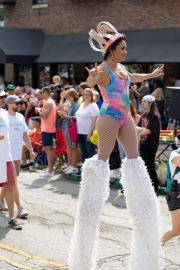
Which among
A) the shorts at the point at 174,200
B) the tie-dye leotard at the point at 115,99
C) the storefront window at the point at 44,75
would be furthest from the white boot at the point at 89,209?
the storefront window at the point at 44,75

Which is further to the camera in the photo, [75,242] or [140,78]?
[140,78]

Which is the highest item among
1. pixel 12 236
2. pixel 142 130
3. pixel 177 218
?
pixel 142 130

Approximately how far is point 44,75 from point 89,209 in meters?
20.8

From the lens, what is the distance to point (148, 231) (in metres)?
5.39

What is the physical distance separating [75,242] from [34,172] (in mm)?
7568

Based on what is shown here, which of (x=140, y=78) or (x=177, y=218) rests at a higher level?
(x=140, y=78)

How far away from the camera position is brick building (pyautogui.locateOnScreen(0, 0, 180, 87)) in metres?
19.6

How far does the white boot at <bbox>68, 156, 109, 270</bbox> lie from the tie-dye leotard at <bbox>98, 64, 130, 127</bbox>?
0.47m

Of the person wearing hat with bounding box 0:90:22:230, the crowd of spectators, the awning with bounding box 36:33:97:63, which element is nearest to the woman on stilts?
the person wearing hat with bounding box 0:90:22:230

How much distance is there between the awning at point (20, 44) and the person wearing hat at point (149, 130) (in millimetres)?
14047

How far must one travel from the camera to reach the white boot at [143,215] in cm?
539

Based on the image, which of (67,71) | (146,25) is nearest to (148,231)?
(146,25)

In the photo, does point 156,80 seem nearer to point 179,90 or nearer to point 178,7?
point 178,7

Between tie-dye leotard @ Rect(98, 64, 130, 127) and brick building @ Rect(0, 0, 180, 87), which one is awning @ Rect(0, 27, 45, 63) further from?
tie-dye leotard @ Rect(98, 64, 130, 127)
